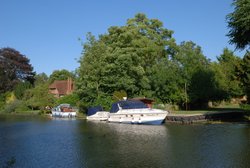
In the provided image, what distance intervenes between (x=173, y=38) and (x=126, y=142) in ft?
140

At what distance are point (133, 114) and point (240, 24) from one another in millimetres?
16939

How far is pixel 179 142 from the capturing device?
22.4 meters

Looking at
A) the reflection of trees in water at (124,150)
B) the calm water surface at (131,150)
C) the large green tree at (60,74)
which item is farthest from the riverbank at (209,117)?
the large green tree at (60,74)

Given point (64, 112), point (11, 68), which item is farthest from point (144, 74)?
point (11, 68)

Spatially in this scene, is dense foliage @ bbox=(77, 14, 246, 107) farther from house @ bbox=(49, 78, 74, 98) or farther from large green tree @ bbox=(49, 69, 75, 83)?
large green tree @ bbox=(49, 69, 75, 83)

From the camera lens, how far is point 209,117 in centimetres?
3712

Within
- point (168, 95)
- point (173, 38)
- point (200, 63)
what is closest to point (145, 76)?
point (168, 95)

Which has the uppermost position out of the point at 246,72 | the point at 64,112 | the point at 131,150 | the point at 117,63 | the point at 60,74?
the point at 60,74

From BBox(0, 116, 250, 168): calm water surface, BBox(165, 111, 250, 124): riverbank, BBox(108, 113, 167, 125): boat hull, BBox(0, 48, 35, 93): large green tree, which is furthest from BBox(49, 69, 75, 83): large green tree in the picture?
BBox(0, 116, 250, 168): calm water surface

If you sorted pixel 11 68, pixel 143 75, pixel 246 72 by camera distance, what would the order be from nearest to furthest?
1. pixel 246 72
2. pixel 143 75
3. pixel 11 68

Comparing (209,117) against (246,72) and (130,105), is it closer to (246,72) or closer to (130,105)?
(246,72)

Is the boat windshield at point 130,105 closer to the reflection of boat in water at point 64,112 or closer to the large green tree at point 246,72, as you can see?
the large green tree at point 246,72

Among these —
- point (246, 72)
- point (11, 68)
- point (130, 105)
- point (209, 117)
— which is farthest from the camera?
point (11, 68)

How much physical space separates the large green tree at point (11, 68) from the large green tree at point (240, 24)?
192 feet
